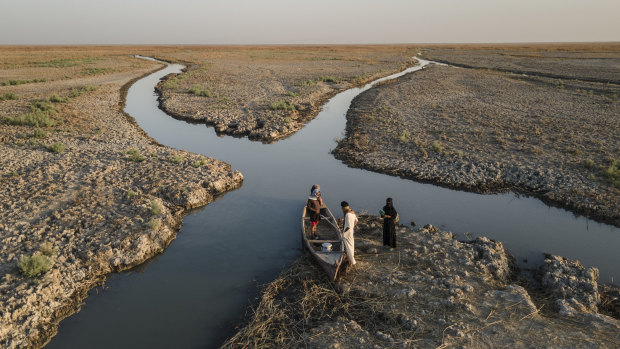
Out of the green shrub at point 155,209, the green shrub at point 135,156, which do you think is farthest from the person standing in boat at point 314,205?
the green shrub at point 135,156

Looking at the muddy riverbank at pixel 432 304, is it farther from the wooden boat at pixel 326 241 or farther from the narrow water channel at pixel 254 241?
the narrow water channel at pixel 254 241

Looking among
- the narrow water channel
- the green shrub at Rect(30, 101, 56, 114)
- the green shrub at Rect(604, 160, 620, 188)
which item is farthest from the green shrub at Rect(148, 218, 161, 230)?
the green shrub at Rect(30, 101, 56, 114)

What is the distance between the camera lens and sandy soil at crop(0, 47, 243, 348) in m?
8.84

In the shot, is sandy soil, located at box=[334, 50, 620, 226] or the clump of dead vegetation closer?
the clump of dead vegetation

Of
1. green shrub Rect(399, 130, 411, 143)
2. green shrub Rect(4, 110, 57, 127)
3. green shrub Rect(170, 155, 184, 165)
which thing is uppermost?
green shrub Rect(4, 110, 57, 127)

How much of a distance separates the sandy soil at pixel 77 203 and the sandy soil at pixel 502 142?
32.6 ft

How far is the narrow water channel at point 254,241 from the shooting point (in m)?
8.43

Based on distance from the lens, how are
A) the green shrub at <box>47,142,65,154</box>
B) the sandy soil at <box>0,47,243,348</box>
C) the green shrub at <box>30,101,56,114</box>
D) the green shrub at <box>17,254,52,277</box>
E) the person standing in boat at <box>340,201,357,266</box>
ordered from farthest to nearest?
the green shrub at <box>30,101,56,114</box> → the green shrub at <box>47,142,65,154</box> → the person standing in boat at <box>340,201,357,266</box> → the green shrub at <box>17,254,52,277</box> → the sandy soil at <box>0,47,243,348</box>

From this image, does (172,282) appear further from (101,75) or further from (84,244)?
(101,75)

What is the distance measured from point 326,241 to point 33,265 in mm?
Result: 8326

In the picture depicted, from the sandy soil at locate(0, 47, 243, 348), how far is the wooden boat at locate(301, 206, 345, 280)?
16.4 feet

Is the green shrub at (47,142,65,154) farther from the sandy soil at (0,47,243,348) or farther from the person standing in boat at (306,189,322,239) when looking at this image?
the person standing in boat at (306,189,322,239)

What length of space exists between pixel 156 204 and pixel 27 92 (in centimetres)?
3507

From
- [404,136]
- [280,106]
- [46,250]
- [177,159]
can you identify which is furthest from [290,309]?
[280,106]
